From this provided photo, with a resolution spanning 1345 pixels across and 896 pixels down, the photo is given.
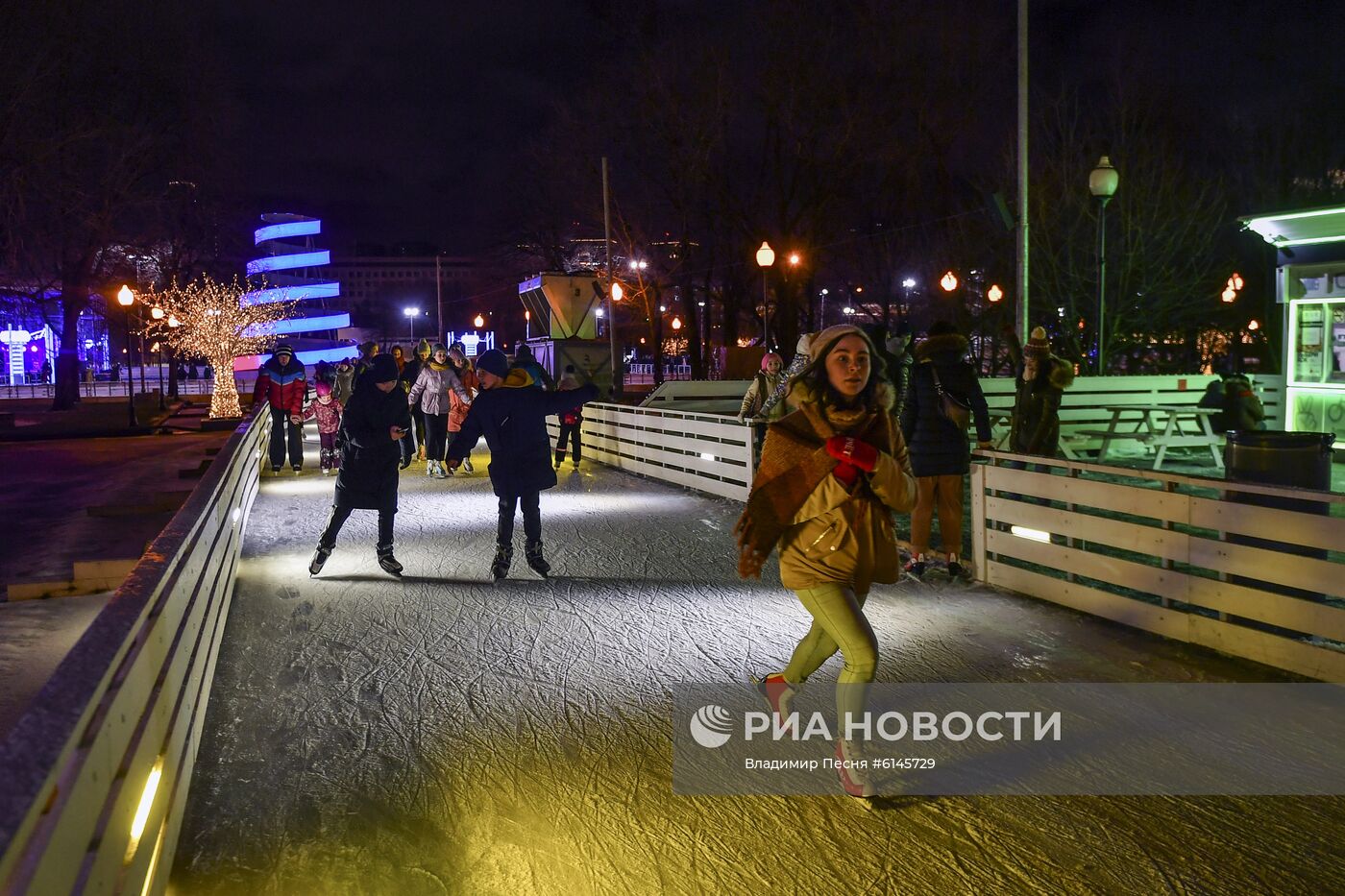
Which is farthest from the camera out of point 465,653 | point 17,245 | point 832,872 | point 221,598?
point 17,245

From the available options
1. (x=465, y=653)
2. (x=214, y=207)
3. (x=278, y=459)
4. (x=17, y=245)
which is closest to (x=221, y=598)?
(x=465, y=653)

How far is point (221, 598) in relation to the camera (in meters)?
6.79

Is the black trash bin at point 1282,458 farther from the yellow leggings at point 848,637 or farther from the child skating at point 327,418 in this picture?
the child skating at point 327,418

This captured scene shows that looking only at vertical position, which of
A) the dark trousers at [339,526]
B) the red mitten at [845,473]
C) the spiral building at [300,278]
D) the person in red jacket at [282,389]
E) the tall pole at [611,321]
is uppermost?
the spiral building at [300,278]

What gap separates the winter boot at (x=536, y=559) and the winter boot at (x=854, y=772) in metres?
4.56

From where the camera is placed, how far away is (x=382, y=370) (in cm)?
829

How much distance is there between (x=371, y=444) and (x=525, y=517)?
4.16 feet

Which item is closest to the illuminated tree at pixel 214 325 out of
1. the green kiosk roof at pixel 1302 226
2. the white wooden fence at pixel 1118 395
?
the white wooden fence at pixel 1118 395

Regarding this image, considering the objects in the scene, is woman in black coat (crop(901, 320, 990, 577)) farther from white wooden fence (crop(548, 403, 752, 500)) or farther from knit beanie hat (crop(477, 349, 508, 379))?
white wooden fence (crop(548, 403, 752, 500))

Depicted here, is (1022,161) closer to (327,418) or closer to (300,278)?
(327,418)

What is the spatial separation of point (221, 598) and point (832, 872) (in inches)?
179

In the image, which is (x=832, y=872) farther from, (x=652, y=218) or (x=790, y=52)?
(x=652, y=218)

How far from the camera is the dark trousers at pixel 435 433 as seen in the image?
50.8ft

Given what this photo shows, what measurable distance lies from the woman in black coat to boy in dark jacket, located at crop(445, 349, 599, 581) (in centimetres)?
232
